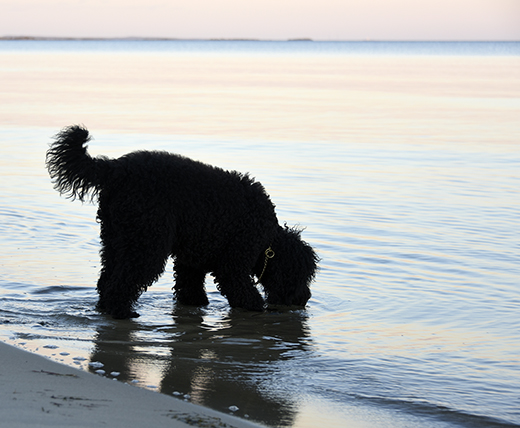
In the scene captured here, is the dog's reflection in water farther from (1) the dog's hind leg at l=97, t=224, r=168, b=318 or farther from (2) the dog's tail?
(2) the dog's tail

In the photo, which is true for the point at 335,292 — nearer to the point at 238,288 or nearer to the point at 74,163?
the point at 238,288

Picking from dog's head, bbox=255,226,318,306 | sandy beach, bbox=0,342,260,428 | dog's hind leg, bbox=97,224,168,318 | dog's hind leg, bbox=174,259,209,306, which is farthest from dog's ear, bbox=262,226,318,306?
sandy beach, bbox=0,342,260,428

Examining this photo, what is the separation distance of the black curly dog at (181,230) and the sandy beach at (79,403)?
189cm

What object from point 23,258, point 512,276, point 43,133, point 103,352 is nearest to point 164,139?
point 43,133

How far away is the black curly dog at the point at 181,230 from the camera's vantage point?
6680mm

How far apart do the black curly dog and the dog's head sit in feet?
0.03

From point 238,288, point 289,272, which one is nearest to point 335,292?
point 289,272

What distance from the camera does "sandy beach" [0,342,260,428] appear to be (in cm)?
387

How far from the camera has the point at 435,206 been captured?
12062mm

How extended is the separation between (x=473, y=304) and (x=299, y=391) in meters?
3.11

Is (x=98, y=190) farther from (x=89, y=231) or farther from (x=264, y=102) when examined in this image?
(x=264, y=102)

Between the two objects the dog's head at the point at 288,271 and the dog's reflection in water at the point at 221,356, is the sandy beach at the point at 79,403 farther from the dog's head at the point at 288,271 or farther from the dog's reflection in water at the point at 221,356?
the dog's head at the point at 288,271

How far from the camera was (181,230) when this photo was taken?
6973 mm

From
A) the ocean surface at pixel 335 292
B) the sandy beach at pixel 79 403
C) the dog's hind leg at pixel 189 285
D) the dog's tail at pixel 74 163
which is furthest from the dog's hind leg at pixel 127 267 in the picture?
the sandy beach at pixel 79 403
